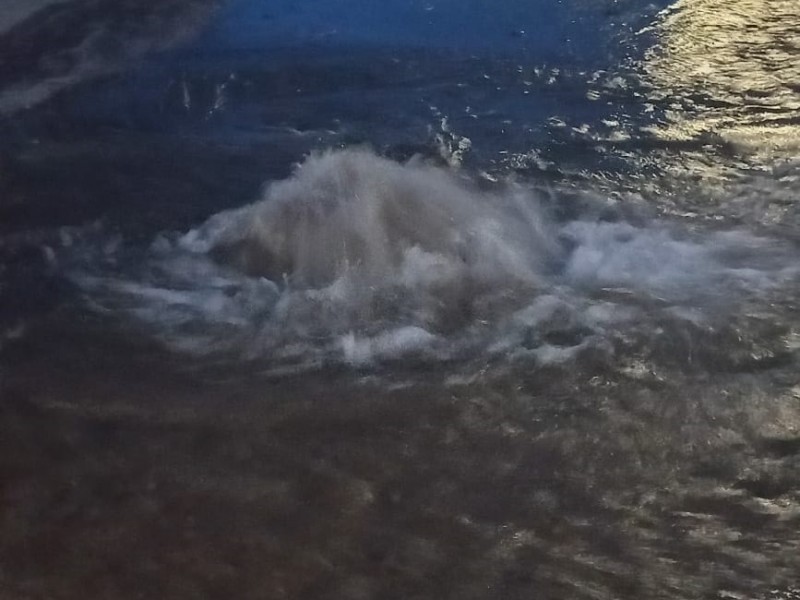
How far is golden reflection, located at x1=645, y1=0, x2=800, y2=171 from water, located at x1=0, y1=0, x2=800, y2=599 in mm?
23

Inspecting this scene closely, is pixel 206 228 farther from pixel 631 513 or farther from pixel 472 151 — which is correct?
pixel 631 513

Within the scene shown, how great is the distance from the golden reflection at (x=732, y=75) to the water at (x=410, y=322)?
0.02 m

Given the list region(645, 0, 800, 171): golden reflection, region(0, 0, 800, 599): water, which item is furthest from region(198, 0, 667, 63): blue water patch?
region(645, 0, 800, 171): golden reflection

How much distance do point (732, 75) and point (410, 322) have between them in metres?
2.41

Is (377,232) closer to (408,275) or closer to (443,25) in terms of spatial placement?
(408,275)

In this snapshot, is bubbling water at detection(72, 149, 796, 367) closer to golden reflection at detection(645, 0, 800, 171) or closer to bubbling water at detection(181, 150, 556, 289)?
bubbling water at detection(181, 150, 556, 289)

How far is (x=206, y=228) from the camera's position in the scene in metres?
3.46

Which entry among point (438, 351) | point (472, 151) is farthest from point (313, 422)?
point (472, 151)

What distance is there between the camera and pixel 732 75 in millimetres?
4344

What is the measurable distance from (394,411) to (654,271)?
42.2 inches

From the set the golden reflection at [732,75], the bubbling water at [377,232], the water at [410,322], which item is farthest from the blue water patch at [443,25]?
the bubbling water at [377,232]

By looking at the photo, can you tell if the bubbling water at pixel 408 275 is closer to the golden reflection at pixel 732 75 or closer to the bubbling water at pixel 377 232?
the bubbling water at pixel 377 232

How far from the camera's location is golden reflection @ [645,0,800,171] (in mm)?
3812

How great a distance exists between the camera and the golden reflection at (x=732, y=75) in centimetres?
381
